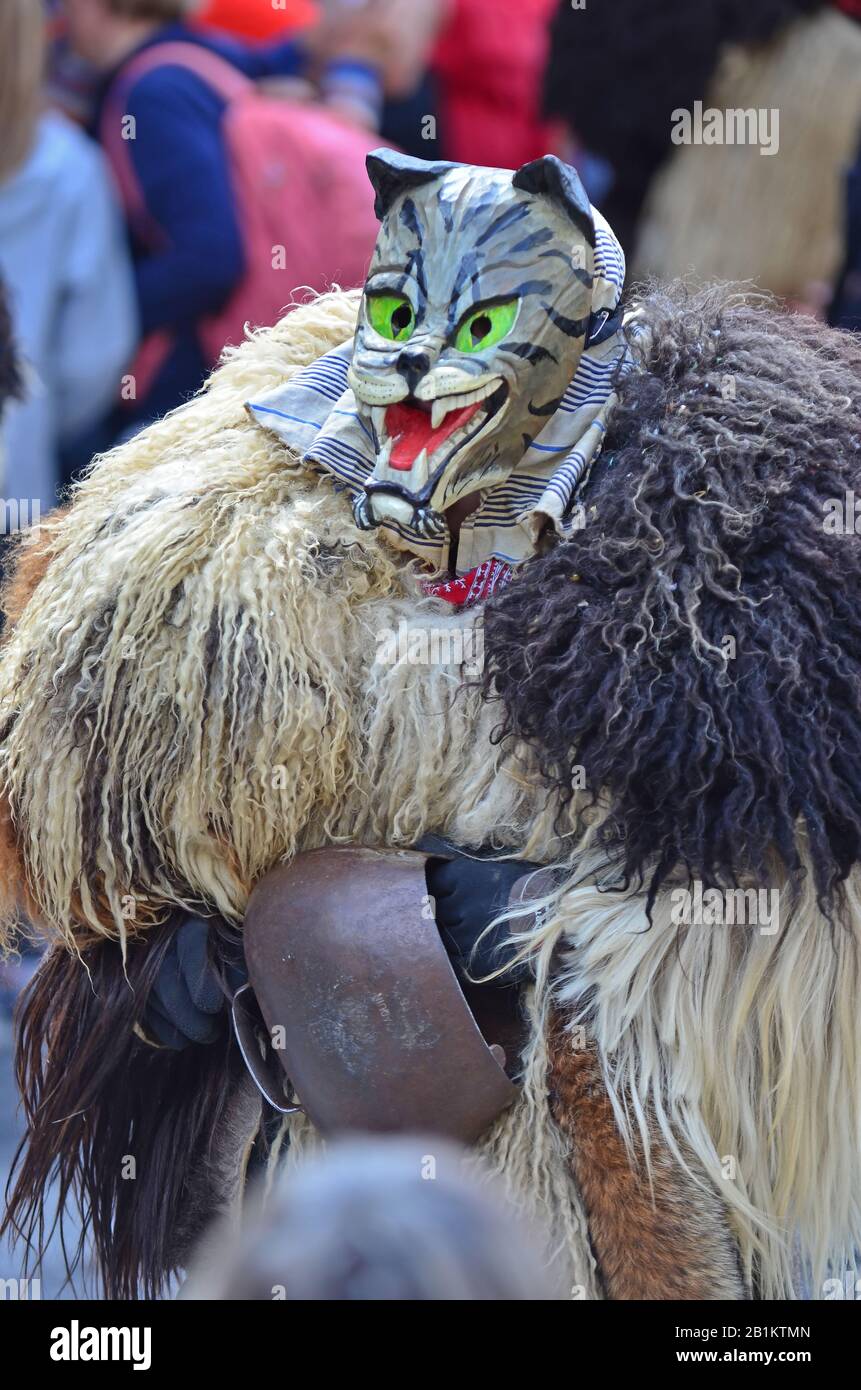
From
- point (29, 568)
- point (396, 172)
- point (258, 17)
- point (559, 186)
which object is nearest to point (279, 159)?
point (258, 17)

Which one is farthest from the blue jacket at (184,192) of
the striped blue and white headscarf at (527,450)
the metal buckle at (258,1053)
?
the metal buckle at (258,1053)

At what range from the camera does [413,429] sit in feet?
5.29

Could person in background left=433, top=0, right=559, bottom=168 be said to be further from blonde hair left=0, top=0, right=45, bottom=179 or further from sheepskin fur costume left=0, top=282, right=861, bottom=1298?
sheepskin fur costume left=0, top=282, right=861, bottom=1298

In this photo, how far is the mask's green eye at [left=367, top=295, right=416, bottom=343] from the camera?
5.34 feet

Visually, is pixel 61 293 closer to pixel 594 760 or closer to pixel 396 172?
pixel 396 172

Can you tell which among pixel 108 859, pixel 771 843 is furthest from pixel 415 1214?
pixel 108 859

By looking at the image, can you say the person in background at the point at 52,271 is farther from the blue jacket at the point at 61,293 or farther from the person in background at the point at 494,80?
the person in background at the point at 494,80

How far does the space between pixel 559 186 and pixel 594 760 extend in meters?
0.57

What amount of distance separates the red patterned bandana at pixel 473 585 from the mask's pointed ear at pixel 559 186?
0.35 metres

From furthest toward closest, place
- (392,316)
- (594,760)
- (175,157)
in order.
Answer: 1. (175,157)
2. (392,316)
3. (594,760)

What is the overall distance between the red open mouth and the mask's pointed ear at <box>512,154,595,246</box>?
21cm

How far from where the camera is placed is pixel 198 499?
170 cm

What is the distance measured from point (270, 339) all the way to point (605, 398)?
1.50 feet

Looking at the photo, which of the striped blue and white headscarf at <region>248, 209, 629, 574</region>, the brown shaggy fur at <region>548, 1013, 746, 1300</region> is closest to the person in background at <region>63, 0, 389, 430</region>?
the striped blue and white headscarf at <region>248, 209, 629, 574</region>
